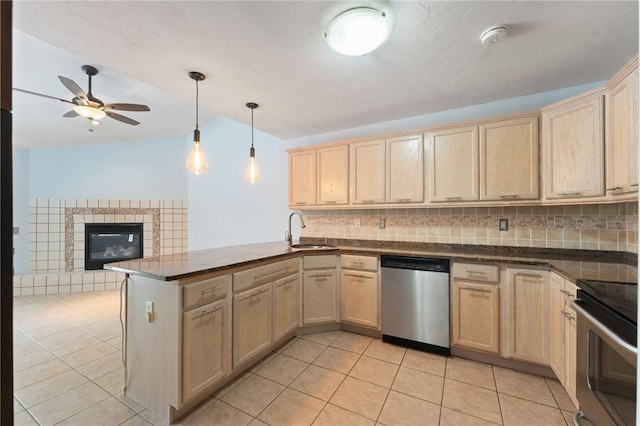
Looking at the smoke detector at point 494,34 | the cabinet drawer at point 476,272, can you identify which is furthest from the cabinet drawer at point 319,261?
the smoke detector at point 494,34

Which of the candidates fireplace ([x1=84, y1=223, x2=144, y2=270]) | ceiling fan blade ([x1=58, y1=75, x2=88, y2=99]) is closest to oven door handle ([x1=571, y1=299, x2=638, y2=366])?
ceiling fan blade ([x1=58, y1=75, x2=88, y2=99])

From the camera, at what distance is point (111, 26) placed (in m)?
1.55

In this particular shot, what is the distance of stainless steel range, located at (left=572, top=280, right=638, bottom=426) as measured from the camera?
101cm

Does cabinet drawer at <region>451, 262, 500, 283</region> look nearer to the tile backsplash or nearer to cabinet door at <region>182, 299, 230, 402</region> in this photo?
the tile backsplash

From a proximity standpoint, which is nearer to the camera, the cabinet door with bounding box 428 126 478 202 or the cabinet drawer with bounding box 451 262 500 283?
the cabinet drawer with bounding box 451 262 500 283

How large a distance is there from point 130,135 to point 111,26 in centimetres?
342

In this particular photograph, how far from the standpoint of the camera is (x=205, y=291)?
1.71m

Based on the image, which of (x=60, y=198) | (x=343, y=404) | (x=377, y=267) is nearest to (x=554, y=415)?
(x=343, y=404)

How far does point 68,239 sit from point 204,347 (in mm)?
4259

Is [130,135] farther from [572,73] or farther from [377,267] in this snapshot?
[572,73]

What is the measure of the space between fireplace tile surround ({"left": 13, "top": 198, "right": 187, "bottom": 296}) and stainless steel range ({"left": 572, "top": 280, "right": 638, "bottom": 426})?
548cm

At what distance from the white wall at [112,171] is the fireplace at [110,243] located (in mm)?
517

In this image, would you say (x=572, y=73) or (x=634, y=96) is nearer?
(x=634, y=96)

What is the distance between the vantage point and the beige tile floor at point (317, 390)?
1.64 metres
